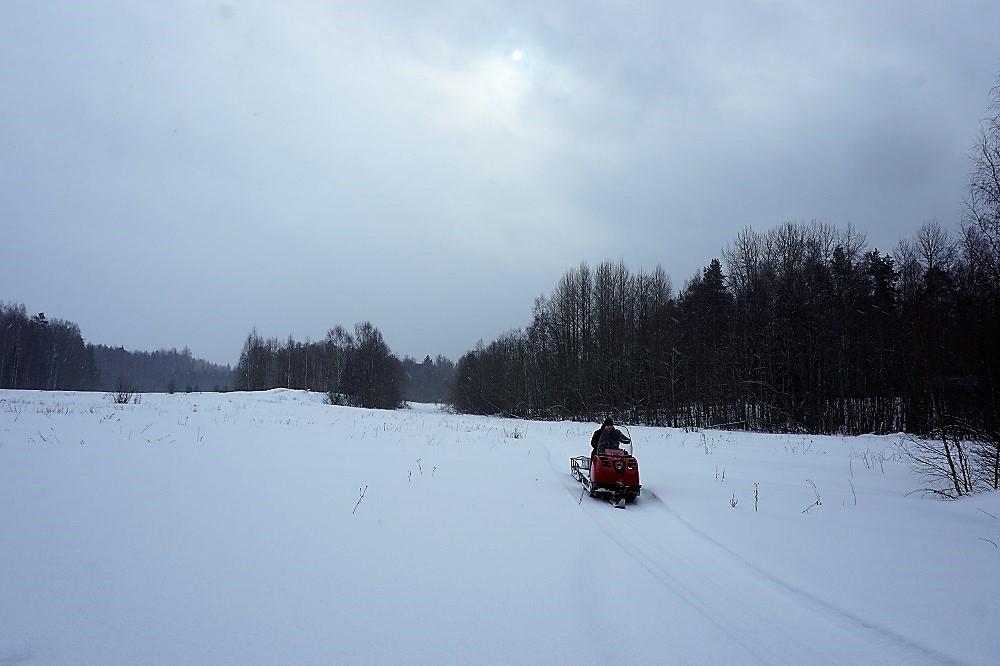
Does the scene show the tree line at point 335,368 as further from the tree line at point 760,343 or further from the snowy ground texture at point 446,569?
the snowy ground texture at point 446,569

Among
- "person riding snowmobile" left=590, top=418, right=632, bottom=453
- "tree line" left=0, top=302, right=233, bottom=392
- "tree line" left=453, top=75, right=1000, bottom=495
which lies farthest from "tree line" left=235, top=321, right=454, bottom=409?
"person riding snowmobile" left=590, top=418, right=632, bottom=453

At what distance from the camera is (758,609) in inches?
171

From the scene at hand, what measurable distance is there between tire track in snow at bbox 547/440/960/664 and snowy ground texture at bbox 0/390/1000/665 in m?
0.02

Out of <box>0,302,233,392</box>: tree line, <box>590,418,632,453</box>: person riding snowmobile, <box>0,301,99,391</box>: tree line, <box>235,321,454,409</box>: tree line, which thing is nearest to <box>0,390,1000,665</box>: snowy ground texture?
<box>590,418,632,453</box>: person riding snowmobile

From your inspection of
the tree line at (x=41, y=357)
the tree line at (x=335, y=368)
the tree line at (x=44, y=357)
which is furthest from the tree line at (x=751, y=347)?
the tree line at (x=41, y=357)

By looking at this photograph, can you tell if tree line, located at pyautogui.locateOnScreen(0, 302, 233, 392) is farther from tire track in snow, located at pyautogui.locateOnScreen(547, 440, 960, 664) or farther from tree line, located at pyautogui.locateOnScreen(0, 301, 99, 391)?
tire track in snow, located at pyautogui.locateOnScreen(547, 440, 960, 664)

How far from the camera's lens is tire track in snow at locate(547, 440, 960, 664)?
3.59 meters

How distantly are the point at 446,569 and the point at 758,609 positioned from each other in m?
3.07

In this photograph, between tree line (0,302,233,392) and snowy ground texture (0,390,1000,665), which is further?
tree line (0,302,233,392)

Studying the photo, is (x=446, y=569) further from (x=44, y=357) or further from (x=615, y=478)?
(x=44, y=357)

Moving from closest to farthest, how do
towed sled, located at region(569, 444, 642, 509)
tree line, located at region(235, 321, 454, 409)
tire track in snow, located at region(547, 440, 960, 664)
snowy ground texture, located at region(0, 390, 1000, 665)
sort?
snowy ground texture, located at region(0, 390, 1000, 665)
tire track in snow, located at region(547, 440, 960, 664)
towed sled, located at region(569, 444, 642, 509)
tree line, located at region(235, 321, 454, 409)

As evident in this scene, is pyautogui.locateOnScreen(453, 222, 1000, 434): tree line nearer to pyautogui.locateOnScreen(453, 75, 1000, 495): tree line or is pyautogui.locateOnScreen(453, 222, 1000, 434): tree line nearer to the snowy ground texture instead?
pyautogui.locateOnScreen(453, 75, 1000, 495): tree line

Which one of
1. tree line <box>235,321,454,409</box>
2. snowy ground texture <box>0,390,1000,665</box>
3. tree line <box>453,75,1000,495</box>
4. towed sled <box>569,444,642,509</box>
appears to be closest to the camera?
snowy ground texture <box>0,390,1000,665</box>

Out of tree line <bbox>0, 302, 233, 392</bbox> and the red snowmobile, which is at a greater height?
tree line <bbox>0, 302, 233, 392</bbox>
